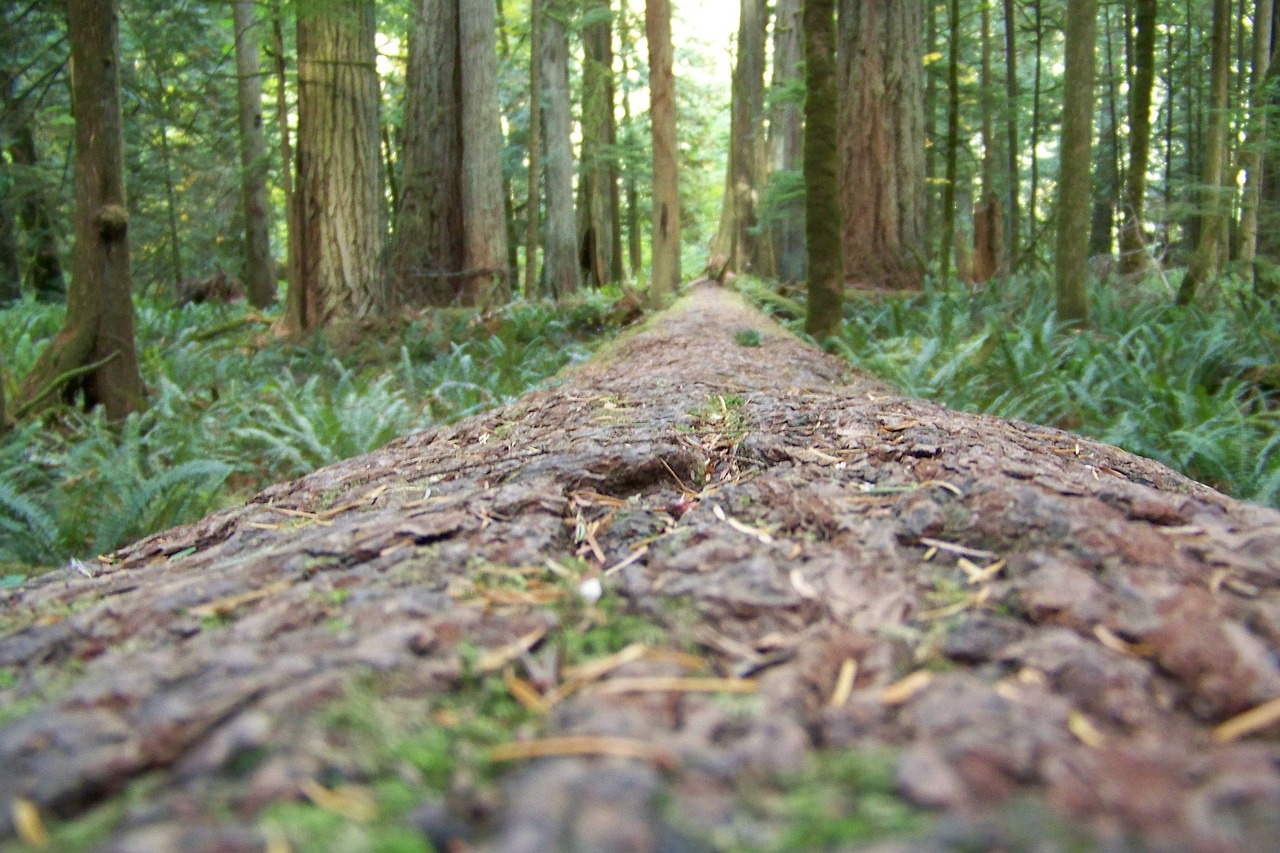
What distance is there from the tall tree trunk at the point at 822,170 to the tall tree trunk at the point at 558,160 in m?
6.53

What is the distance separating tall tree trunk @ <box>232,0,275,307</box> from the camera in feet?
42.3

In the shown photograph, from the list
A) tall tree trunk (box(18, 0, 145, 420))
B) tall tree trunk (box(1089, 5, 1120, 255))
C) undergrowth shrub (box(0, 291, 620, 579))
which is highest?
tall tree trunk (box(1089, 5, 1120, 255))

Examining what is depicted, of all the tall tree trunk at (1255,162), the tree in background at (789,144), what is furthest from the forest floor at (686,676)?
the tree in background at (789,144)

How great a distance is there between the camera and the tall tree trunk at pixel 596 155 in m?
15.4

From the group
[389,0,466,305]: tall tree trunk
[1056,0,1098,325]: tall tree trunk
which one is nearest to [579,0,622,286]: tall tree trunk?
[389,0,466,305]: tall tree trunk

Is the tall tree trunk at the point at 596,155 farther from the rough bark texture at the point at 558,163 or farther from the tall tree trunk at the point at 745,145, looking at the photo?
the tall tree trunk at the point at 745,145

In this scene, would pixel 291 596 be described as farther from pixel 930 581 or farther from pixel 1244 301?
pixel 1244 301

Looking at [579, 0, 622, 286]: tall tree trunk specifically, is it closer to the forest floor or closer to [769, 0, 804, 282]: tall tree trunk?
[769, 0, 804, 282]: tall tree trunk

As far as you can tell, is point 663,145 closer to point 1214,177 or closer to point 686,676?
point 1214,177

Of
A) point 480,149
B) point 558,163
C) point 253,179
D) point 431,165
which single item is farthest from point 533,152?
point 253,179

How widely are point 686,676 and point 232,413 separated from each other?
5973mm

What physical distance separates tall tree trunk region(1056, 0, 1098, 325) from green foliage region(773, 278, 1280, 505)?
→ 1.12ft

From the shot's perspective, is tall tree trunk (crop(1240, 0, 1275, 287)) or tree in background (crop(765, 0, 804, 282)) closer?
tall tree trunk (crop(1240, 0, 1275, 287))

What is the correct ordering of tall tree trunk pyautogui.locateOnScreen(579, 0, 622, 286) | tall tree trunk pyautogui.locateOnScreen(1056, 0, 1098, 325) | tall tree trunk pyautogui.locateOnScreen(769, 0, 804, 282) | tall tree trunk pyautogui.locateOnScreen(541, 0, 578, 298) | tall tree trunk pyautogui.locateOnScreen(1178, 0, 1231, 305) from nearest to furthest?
tall tree trunk pyautogui.locateOnScreen(1056, 0, 1098, 325) < tall tree trunk pyautogui.locateOnScreen(1178, 0, 1231, 305) < tall tree trunk pyautogui.locateOnScreen(541, 0, 578, 298) < tall tree trunk pyautogui.locateOnScreen(769, 0, 804, 282) < tall tree trunk pyautogui.locateOnScreen(579, 0, 622, 286)
